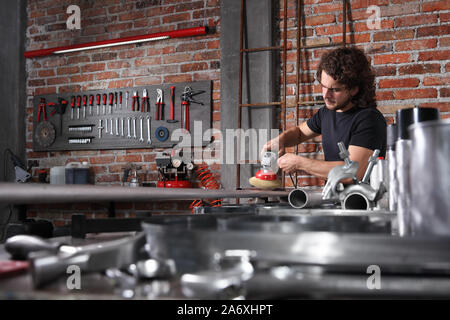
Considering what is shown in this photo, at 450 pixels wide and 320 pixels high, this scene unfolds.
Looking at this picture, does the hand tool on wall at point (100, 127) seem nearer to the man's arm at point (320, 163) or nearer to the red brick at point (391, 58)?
the man's arm at point (320, 163)

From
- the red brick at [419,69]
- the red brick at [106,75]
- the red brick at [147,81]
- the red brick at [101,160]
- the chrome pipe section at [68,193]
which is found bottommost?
the chrome pipe section at [68,193]

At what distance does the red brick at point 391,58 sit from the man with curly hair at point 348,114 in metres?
0.57

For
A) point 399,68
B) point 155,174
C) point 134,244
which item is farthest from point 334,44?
point 134,244

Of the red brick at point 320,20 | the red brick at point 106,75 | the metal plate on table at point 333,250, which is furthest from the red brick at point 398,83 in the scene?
the metal plate on table at point 333,250

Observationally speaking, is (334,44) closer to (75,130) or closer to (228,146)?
(228,146)

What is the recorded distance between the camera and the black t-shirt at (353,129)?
2.49m

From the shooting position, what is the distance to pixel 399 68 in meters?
3.12

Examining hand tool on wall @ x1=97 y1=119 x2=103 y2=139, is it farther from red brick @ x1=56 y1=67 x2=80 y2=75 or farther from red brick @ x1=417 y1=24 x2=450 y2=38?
red brick @ x1=417 y1=24 x2=450 y2=38

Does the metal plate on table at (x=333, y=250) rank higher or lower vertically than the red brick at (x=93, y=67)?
lower

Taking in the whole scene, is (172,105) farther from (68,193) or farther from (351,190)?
(68,193)

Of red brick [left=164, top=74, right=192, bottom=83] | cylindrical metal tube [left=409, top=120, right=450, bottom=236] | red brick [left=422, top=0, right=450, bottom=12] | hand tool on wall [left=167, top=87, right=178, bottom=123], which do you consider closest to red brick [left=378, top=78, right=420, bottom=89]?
red brick [left=422, top=0, right=450, bottom=12]

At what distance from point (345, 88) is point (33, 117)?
10.1 feet

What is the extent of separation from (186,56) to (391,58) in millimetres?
1643

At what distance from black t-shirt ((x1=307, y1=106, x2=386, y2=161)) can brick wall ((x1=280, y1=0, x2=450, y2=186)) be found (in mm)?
481
